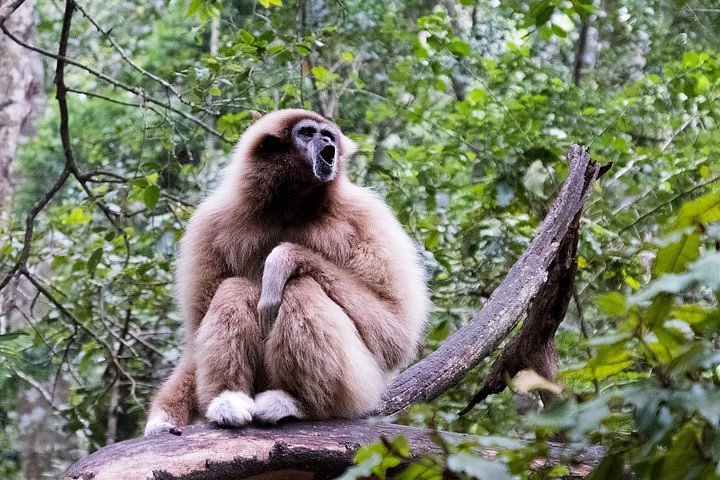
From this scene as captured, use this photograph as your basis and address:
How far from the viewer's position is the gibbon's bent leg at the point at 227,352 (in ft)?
11.4

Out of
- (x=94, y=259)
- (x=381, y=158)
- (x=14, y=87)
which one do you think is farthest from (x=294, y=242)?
(x=14, y=87)

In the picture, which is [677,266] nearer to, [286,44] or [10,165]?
[286,44]

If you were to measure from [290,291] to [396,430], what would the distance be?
2.53ft

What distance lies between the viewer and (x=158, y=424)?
344 cm

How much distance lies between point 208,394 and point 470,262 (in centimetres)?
320

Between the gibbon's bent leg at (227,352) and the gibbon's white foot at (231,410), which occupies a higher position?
the gibbon's bent leg at (227,352)

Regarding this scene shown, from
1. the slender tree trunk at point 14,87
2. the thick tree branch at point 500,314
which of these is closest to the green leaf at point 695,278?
the thick tree branch at point 500,314

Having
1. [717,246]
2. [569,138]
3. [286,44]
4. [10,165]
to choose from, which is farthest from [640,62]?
[717,246]

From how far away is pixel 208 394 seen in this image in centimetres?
347

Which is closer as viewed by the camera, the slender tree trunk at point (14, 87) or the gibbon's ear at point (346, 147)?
the gibbon's ear at point (346, 147)

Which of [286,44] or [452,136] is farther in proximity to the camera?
[452,136]

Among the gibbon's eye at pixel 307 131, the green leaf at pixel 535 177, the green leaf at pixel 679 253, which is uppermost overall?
the gibbon's eye at pixel 307 131

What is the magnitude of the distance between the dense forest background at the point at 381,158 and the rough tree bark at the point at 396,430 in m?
0.34

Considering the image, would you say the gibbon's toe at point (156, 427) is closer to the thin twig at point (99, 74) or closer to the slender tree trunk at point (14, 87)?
the thin twig at point (99, 74)
